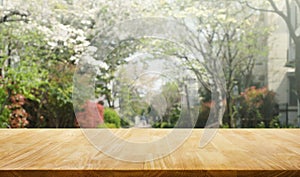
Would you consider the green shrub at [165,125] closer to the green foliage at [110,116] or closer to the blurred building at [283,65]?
the green foliage at [110,116]

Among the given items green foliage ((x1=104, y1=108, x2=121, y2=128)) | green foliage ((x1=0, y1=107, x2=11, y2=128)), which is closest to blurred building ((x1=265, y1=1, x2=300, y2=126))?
green foliage ((x1=0, y1=107, x2=11, y2=128))

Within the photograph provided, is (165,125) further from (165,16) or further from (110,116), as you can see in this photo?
(165,16)

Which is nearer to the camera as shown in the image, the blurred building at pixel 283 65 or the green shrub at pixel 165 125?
the green shrub at pixel 165 125

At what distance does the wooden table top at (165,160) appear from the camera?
773 millimetres

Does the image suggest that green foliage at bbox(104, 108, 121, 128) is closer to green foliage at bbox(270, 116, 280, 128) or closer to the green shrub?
the green shrub

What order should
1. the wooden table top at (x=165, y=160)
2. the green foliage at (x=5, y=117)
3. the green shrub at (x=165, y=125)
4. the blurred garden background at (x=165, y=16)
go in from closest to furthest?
the wooden table top at (x=165, y=160) → the green shrub at (x=165, y=125) → the green foliage at (x=5, y=117) → the blurred garden background at (x=165, y=16)

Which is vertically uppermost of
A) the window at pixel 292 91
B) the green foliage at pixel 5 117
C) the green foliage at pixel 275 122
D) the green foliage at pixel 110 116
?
the green foliage at pixel 110 116

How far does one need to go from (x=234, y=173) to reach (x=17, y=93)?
430 cm

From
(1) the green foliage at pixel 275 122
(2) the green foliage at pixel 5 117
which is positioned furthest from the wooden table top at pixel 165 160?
(1) the green foliage at pixel 275 122

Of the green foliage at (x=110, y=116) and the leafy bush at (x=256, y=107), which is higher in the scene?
the green foliage at (x=110, y=116)

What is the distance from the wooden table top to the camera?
77 cm

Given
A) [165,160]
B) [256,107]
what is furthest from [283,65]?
[165,160]

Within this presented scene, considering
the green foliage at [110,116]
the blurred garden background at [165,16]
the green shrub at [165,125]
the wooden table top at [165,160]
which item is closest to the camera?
the wooden table top at [165,160]

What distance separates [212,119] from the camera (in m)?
1.22
